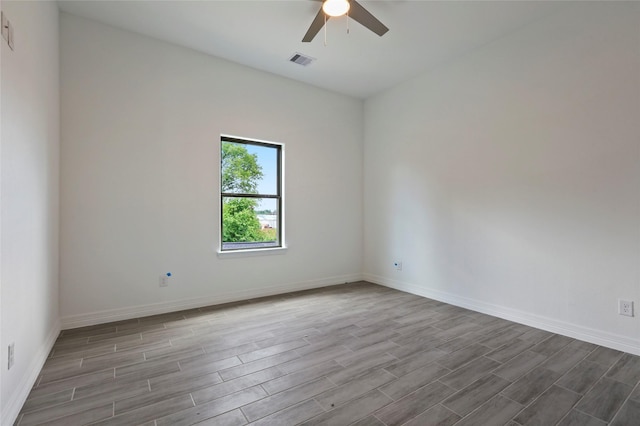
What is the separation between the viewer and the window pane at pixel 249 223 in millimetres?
3986

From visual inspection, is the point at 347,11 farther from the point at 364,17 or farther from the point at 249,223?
the point at 249,223

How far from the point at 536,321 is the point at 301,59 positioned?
399 centimetres

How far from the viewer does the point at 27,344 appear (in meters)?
1.99

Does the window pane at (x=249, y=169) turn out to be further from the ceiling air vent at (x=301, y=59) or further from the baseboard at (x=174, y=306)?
the baseboard at (x=174, y=306)

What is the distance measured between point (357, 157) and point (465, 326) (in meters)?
3.08

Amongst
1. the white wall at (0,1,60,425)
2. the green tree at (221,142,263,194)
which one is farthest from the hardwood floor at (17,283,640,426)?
the green tree at (221,142,263,194)

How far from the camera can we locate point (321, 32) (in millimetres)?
3301

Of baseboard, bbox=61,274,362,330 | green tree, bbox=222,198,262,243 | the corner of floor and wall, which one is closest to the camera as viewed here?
the corner of floor and wall

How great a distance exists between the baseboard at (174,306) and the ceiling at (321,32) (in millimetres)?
3007

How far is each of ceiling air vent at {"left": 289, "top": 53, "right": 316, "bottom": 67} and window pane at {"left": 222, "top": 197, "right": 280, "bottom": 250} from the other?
6.11 feet

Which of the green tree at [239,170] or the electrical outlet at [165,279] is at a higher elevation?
the green tree at [239,170]

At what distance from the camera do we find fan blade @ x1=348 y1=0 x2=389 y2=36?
2482 mm

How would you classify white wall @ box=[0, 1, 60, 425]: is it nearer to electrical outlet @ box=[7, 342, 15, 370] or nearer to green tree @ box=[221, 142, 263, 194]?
electrical outlet @ box=[7, 342, 15, 370]

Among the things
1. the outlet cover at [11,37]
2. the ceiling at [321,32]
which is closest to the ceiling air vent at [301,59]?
the ceiling at [321,32]
